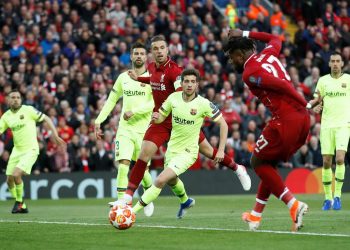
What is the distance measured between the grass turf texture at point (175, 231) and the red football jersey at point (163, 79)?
1.90 m

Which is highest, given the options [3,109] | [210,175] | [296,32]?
[296,32]

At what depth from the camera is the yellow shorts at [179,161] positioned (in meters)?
14.0

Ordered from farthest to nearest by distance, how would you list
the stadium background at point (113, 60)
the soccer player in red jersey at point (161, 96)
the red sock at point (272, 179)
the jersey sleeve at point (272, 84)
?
the stadium background at point (113, 60) < the soccer player in red jersey at point (161, 96) < the red sock at point (272, 179) < the jersey sleeve at point (272, 84)

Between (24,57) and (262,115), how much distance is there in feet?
22.3

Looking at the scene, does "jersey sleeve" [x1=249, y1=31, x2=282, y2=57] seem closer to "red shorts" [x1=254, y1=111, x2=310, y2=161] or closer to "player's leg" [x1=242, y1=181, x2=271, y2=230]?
"red shorts" [x1=254, y1=111, x2=310, y2=161]

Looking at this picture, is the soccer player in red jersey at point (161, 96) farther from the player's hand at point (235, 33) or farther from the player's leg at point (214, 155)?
the player's hand at point (235, 33)

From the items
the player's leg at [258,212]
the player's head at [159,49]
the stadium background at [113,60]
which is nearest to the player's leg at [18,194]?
the player's head at [159,49]

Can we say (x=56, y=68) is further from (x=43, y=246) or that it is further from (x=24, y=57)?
(x=43, y=246)

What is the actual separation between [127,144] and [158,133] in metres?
2.09

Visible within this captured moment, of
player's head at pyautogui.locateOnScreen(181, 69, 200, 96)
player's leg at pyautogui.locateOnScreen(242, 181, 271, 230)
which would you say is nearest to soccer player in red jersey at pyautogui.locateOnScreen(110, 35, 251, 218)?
player's head at pyautogui.locateOnScreen(181, 69, 200, 96)

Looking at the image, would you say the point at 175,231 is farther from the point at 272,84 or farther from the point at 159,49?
the point at 159,49

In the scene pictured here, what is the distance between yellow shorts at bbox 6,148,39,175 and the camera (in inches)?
749

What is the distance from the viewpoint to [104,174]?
25094 mm

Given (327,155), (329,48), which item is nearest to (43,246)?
(327,155)
